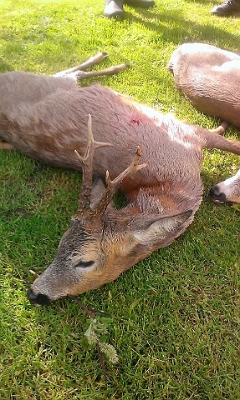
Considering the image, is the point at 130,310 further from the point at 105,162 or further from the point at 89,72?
the point at 89,72

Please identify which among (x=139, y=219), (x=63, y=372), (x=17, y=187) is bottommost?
(x=63, y=372)

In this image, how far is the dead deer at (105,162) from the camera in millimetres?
3234

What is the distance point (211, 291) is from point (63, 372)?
140 centimetres

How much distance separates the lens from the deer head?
10.4ft

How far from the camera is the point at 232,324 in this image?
345 centimetres

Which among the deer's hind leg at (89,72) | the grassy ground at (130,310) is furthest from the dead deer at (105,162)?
the deer's hind leg at (89,72)

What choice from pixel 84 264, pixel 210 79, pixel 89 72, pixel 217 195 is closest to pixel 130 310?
pixel 84 264

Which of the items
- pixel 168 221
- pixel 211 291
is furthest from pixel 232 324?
pixel 168 221

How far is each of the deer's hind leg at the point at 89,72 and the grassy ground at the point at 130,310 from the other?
0.77m

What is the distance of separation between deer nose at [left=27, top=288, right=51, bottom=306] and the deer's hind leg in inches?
117

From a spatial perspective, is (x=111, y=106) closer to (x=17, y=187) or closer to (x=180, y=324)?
(x=17, y=187)

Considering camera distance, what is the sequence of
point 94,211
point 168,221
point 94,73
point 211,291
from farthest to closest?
point 94,73
point 211,291
point 168,221
point 94,211

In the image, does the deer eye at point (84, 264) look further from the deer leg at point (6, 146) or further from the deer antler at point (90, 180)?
the deer leg at point (6, 146)

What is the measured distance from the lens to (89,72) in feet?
18.5
